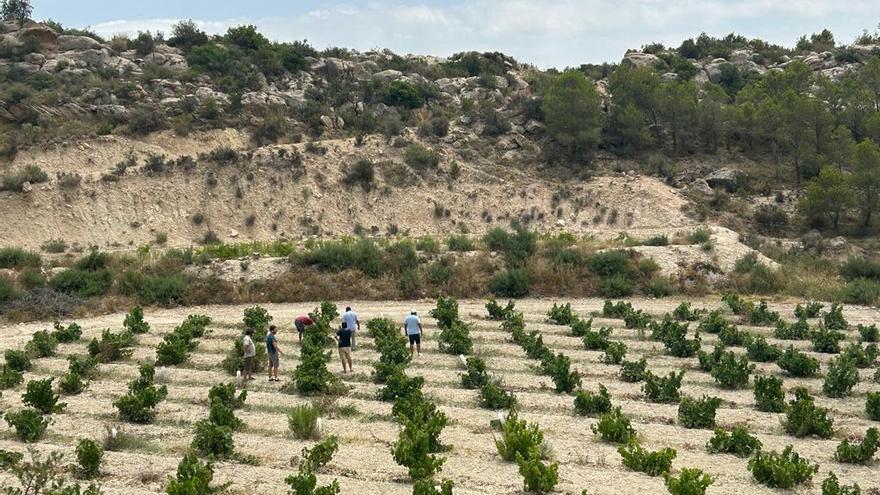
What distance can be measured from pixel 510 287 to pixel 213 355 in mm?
12958

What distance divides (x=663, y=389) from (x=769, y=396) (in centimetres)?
216

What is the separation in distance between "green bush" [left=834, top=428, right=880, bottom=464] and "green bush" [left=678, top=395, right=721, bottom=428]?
2.45 m

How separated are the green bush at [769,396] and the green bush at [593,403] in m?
3.45

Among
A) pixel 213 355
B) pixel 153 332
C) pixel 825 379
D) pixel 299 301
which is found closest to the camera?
pixel 825 379

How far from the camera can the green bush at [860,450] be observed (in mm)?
13047

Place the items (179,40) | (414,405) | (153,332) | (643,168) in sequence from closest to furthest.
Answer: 1. (414,405)
2. (153,332)
3. (643,168)
4. (179,40)

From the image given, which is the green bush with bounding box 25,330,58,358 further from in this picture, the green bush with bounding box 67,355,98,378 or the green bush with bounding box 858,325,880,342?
the green bush with bounding box 858,325,880,342

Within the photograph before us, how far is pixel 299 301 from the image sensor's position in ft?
95.7

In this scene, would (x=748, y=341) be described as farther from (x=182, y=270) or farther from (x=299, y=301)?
(x=182, y=270)

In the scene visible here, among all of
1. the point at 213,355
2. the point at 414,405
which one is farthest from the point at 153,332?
the point at 414,405

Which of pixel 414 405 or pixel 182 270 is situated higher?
pixel 182 270

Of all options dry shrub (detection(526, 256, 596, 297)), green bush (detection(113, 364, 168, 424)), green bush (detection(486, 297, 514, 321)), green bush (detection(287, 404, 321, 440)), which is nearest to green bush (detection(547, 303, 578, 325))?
green bush (detection(486, 297, 514, 321))

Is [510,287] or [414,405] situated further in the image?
[510,287]

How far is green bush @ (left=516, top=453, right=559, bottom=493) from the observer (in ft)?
36.6
